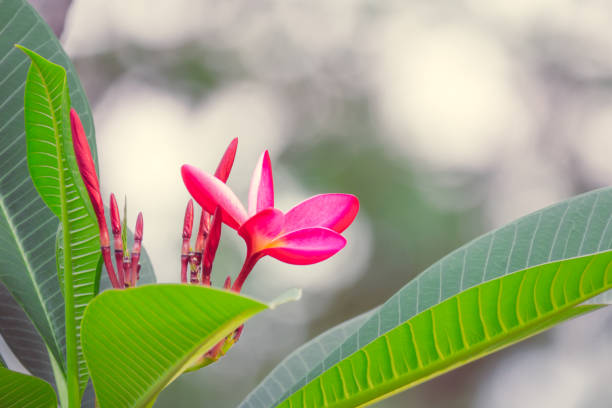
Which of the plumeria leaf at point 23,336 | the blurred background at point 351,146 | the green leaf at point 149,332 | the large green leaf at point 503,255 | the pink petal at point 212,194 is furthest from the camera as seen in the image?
the blurred background at point 351,146

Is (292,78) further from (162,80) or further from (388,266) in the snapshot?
(388,266)

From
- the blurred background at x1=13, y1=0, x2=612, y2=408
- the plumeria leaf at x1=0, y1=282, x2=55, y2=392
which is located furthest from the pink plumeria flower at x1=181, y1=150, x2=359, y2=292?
the blurred background at x1=13, y1=0, x2=612, y2=408

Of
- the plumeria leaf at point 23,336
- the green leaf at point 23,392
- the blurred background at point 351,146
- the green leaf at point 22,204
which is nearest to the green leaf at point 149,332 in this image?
the green leaf at point 23,392

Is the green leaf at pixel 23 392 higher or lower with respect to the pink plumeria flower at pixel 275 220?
lower

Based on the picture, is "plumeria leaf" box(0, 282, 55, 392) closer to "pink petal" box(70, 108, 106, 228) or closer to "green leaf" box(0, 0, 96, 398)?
"green leaf" box(0, 0, 96, 398)

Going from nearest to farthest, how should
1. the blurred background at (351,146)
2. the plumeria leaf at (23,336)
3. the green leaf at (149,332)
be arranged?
Result: the green leaf at (149,332) → the plumeria leaf at (23,336) → the blurred background at (351,146)

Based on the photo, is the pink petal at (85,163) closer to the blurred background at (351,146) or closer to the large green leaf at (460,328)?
the large green leaf at (460,328)

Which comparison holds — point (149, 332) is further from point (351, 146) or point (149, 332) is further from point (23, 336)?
point (351, 146)
